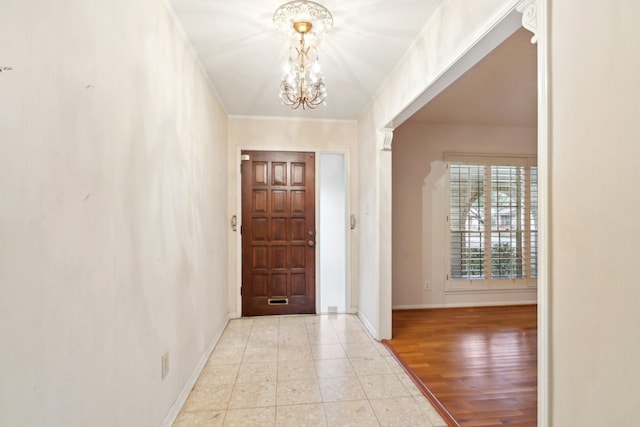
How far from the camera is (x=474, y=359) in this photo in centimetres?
268

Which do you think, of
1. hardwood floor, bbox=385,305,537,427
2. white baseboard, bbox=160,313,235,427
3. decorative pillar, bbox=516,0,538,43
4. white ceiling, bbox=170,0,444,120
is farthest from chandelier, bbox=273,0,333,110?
hardwood floor, bbox=385,305,537,427

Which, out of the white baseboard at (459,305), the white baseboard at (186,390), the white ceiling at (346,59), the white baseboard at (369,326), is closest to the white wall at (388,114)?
the white baseboard at (369,326)

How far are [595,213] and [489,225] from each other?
11.9 ft

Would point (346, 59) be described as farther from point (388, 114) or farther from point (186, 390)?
point (186, 390)

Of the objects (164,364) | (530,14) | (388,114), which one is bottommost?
(164,364)

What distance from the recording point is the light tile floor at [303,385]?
1878 millimetres

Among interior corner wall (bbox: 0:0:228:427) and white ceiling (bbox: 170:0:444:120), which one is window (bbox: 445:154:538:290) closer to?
white ceiling (bbox: 170:0:444:120)

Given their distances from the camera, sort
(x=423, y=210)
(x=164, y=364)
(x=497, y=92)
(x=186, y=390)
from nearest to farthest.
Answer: (x=164, y=364), (x=186, y=390), (x=497, y=92), (x=423, y=210)

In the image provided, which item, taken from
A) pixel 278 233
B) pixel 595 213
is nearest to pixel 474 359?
pixel 595 213

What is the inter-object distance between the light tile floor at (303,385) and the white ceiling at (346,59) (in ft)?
8.45

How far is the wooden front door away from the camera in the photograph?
12.5ft

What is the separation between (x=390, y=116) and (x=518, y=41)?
42.1 inches

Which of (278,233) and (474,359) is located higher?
(278,233)

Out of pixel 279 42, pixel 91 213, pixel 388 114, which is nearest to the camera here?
pixel 91 213
